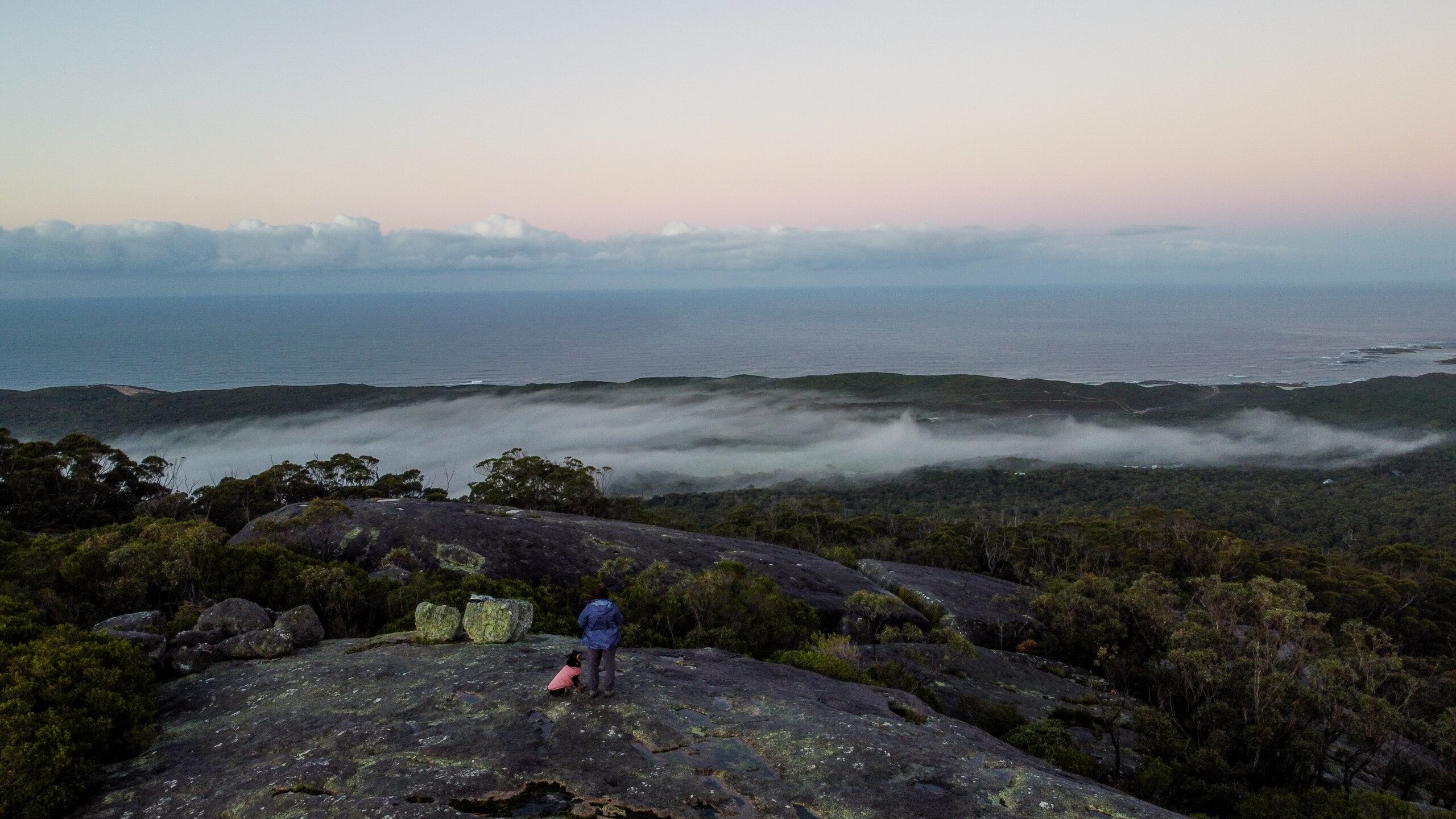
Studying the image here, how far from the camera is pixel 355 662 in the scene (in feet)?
48.2

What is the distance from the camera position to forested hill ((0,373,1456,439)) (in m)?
133

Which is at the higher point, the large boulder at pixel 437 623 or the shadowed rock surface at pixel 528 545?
Answer: the large boulder at pixel 437 623

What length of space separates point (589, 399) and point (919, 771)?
568 feet

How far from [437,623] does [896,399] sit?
6782 inches

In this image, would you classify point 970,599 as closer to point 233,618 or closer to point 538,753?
point 538,753

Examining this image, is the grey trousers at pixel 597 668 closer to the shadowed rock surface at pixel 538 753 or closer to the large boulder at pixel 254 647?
the shadowed rock surface at pixel 538 753

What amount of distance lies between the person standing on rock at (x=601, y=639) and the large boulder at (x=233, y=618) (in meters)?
9.09

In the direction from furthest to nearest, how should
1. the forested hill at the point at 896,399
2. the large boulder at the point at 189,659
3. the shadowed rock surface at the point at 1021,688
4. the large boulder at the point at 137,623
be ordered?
1. the forested hill at the point at 896,399
2. the shadowed rock surface at the point at 1021,688
3. the large boulder at the point at 137,623
4. the large boulder at the point at 189,659

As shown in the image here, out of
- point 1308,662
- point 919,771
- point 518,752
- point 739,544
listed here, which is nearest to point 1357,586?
point 1308,662

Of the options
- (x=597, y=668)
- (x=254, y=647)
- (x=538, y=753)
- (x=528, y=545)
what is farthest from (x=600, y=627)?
(x=528, y=545)

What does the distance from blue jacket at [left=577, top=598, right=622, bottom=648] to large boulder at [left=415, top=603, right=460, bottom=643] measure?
523 centimetres

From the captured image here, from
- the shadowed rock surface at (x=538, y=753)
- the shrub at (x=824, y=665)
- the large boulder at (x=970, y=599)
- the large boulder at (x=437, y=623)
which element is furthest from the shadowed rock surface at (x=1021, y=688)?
the large boulder at (x=437, y=623)

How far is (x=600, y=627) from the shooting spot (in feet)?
41.3

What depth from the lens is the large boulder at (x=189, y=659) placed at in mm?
14375
